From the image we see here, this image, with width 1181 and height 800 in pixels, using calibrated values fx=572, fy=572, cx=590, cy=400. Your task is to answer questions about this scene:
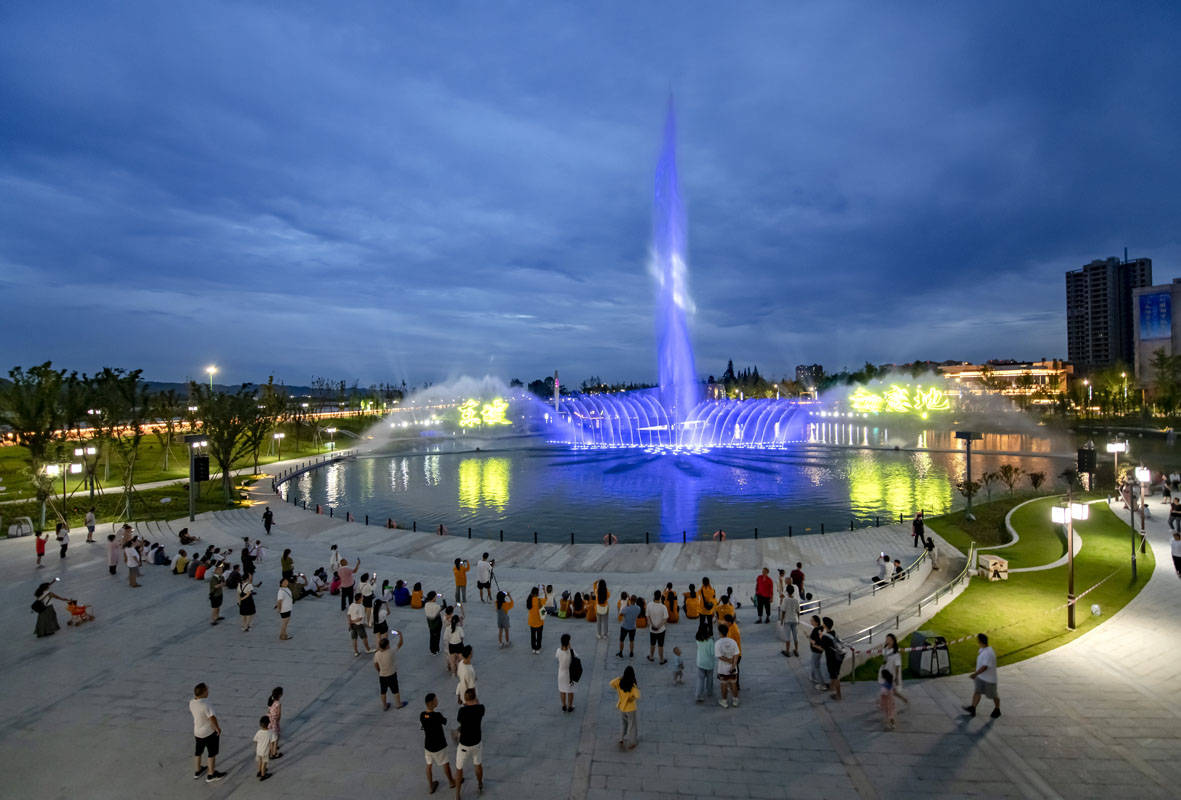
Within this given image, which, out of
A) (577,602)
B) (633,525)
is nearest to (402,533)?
(633,525)

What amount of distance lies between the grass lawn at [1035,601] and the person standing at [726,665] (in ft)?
13.1

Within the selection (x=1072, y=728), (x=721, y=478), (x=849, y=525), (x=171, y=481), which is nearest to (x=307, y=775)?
(x=1072, y=728)

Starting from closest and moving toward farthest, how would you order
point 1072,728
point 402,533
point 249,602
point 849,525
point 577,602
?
1. point 1072,728
2. point 249,602
3. point 577,602
4. point 402,533
5. point 849,525

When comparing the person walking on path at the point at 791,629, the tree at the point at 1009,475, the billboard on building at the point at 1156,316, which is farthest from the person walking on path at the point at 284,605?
the billboard on building at the point at 1156,316

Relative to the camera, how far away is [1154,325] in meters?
135

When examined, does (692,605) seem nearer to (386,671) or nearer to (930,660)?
(930,660)

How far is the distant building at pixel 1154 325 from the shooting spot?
430 feet

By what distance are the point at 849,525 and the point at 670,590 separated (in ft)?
67.2

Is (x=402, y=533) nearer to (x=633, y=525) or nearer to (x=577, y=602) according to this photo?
(x=633, y=525)

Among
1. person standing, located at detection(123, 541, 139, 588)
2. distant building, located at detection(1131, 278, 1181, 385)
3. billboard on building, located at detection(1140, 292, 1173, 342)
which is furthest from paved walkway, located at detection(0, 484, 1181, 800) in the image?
billboard on building, located at detection(1140, 292, 1173, 342)

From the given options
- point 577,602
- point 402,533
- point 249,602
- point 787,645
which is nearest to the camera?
point 787,645

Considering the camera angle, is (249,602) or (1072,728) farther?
(249,602)

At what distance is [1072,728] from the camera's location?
1073cm

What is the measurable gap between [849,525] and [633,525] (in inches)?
488
